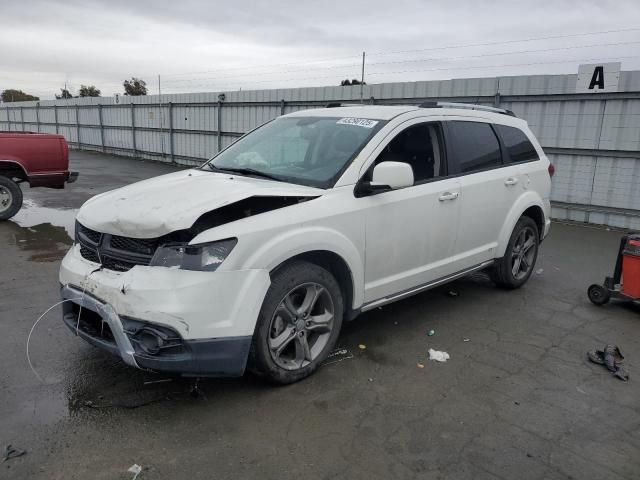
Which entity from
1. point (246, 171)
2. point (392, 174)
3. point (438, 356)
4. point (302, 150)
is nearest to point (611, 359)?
point (438, 356)

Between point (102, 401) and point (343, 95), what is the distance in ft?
38.2

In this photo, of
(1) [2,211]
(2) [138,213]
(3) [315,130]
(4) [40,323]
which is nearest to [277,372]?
(2) [138,213]

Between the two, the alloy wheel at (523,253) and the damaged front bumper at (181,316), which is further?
the alloy wheel at (523,253)

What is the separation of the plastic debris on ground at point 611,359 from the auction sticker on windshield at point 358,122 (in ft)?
8.27


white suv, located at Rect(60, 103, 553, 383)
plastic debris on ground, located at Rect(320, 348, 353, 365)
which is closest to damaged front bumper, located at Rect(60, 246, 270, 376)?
white suv, located at Rect(60, 103, 553, 383)

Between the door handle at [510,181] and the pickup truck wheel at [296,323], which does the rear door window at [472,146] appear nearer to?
the door handle at [510,181]

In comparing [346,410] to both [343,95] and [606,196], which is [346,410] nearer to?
[606,196]

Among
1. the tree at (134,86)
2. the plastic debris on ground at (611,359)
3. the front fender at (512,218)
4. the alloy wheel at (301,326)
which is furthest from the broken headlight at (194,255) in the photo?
the tree at (134,86)

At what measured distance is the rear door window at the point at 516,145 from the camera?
537 centimetres

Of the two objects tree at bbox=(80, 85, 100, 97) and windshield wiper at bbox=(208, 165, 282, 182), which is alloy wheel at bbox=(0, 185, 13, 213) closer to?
windshield wiper at bbox=(208, 165, 282, 182)

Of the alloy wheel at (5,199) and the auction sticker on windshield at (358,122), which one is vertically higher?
the auction sticker on windshield at (358,122)

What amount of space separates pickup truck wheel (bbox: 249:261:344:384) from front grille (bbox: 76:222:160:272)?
76cm

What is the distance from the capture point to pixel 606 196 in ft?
31.7

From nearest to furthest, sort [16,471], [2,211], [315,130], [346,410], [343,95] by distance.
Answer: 1. [16,471]
2. [346,410]
3. [315,130]
4. [2,211]
5. [343,95]
